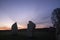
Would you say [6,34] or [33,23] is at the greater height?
[33,23]

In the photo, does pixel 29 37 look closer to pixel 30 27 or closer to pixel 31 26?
pixel 30 27

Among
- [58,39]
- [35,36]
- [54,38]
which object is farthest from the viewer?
[35,36]

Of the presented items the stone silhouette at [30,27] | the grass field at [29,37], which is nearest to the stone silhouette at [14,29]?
the grass field at [29,37]

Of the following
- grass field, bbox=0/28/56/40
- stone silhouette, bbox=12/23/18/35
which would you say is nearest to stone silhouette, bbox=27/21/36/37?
grass field, bbox=0/28/56/40

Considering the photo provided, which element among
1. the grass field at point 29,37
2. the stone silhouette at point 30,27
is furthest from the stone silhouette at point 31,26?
the grass field at point 29,37

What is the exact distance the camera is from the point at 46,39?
58.4ft

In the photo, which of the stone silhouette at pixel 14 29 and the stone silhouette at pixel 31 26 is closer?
the stone silhouette at pixel 31 26

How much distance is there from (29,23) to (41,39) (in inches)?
95.3

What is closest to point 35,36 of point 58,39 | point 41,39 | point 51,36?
point 41,39

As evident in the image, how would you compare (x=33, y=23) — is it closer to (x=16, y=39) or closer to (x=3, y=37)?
(x=16, y=39)

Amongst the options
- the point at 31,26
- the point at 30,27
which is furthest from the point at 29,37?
the point at 31,26

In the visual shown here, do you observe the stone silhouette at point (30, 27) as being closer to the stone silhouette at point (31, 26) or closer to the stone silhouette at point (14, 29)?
the stone silhouette at point (31, 26)

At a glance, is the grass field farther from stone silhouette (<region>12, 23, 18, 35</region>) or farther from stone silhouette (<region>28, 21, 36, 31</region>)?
stone silhouette (<region>28, 21, 36, 31</region>)

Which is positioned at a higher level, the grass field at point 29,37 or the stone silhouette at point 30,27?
the stone silhouette at point 30,27
